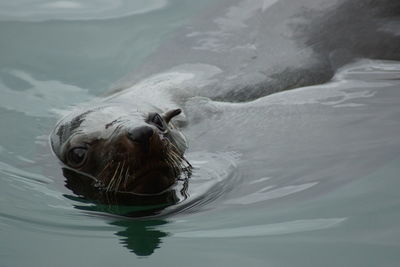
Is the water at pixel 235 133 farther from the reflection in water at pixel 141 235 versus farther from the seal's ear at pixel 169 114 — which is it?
the seal's ear at pixel 169 114

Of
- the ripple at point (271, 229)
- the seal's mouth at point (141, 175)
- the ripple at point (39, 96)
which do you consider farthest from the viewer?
the ripple at point (39, 96)

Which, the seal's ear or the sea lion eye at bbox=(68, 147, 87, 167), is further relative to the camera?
the seal's ear

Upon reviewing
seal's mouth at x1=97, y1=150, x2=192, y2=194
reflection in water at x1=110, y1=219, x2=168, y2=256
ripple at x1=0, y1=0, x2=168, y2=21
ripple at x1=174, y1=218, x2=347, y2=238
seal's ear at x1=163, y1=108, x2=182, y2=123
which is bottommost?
ripple at x1=174, y1=218, x2=347, y2=238

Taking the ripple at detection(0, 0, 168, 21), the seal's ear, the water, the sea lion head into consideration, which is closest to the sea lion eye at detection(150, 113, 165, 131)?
the sea lion head

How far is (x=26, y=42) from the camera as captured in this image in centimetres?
789

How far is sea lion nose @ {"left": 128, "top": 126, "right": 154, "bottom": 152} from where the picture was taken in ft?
14.2

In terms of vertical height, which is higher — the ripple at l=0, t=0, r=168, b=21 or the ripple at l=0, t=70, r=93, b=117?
the ripple at l=0, t=0, r=168, b=21

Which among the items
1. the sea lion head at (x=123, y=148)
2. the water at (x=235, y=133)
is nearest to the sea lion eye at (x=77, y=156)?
the sea lion head at (x=123, y=148)

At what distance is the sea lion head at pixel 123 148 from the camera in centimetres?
443

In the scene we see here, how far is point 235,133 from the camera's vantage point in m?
5.42

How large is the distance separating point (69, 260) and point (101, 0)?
494 centimetres

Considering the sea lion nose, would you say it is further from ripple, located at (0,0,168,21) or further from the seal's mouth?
ripple, located at (0,0,168,21)

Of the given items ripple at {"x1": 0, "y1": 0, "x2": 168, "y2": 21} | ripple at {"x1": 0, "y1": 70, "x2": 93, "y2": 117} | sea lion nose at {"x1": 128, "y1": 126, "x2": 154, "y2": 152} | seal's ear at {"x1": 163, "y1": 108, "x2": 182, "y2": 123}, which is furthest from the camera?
ripple at {"x1": 0, "y1": 0, "x2": 168, "y2": 21}

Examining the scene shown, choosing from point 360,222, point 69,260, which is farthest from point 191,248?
point 360,222
